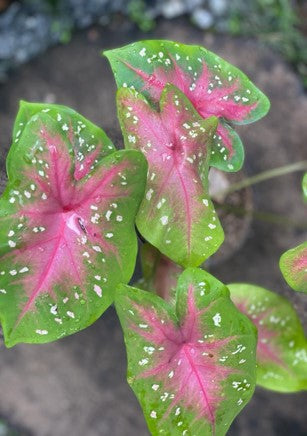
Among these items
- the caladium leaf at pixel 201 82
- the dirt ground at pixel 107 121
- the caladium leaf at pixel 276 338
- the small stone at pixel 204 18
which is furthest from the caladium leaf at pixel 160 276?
the small stone at pixel 204 18

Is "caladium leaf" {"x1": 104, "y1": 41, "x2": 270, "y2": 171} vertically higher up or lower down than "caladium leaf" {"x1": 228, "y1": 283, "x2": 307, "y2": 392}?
higher up

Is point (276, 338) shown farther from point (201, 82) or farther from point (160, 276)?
point (201, 82)

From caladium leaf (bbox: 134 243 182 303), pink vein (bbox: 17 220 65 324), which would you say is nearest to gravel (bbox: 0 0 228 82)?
caladium leaf (bbox: 134 243 182 303)

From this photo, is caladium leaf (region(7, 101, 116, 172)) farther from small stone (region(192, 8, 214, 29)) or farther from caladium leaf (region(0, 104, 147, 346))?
small stone (region(192, 8, 214, 29))

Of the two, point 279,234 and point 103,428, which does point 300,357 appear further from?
point 103,428

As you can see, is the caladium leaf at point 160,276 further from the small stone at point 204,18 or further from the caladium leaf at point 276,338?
the small stone at point 204,18

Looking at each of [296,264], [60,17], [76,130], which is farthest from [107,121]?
[296,264]

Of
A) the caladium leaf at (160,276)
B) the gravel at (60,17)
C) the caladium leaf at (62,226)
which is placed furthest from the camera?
the gravel at (60,17)
